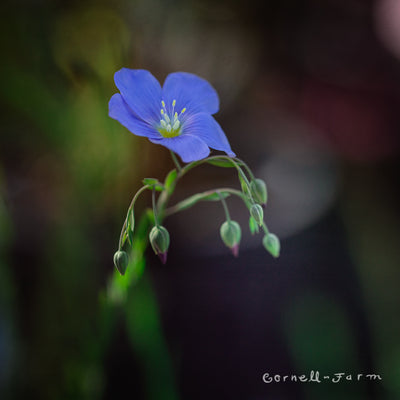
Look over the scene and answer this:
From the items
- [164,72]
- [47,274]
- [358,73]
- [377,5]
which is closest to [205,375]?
[47,274]

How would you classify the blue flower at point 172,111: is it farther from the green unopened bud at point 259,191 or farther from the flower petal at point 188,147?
the green unopened bud at point 259,191

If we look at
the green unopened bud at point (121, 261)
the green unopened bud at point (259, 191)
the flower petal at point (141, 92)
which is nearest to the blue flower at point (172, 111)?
the flower petal at point (141, 92)

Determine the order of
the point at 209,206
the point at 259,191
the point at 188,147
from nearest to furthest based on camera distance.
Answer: the point at 188,147, the point at 259,191, the point at 209,206

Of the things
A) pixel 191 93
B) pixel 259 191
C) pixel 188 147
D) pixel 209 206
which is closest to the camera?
pixel 188 147

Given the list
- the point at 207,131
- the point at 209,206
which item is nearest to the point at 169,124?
the point at 207,131

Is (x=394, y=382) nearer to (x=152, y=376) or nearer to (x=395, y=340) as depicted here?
(x=395, y=340)

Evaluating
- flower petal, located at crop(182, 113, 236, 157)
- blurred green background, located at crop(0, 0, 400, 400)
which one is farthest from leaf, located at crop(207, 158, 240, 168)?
blurred green background, located at crop(0, 0, 400, 400)

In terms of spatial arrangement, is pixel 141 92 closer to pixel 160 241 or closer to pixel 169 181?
pixel 169 181
